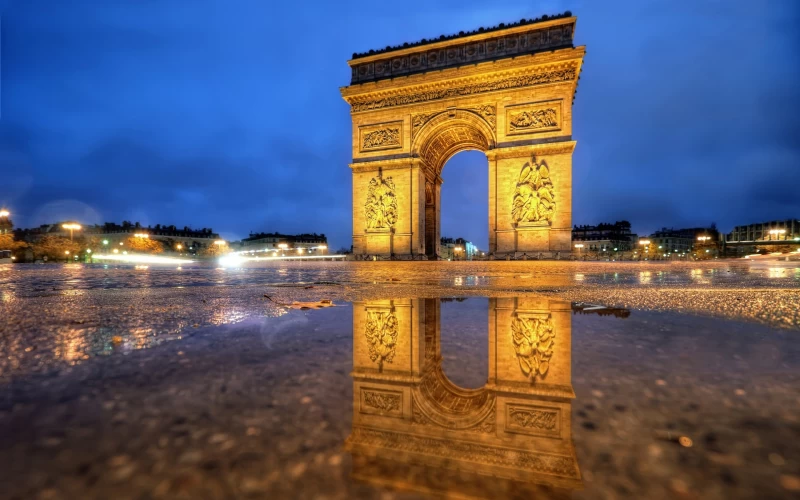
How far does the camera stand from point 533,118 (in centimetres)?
1564

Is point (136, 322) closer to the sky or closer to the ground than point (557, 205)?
closer to the ground

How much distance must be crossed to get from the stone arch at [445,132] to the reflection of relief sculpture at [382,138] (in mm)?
880

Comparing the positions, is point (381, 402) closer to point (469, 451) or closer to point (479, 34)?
point (469, 451)

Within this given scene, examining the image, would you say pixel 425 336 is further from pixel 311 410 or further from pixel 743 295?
pixel 743 295

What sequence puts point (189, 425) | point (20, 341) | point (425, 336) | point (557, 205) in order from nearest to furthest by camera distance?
point (189, 425) → point (20, 341) → point (425, 336) → point (557, 205)

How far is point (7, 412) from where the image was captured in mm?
632

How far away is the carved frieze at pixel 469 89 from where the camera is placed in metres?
15.3

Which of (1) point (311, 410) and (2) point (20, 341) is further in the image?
(2) point (20, 341)

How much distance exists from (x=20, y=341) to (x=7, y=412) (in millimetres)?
764

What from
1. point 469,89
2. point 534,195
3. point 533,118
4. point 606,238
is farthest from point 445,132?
point 606,238

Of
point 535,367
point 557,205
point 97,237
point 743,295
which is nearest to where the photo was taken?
point 535,367

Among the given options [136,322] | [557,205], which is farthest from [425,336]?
[557,205]

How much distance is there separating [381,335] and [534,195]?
15.6m

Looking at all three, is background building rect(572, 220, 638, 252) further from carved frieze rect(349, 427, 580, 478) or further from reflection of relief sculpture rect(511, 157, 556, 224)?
carved frieze rect(349, 427, 580, 478)
